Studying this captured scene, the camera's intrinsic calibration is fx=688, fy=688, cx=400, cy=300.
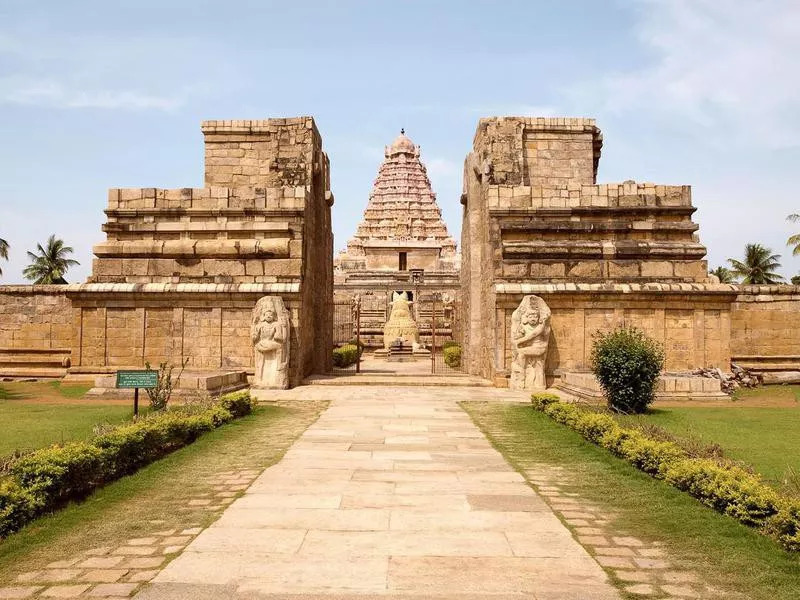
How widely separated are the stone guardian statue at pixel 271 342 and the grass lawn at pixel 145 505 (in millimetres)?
5575

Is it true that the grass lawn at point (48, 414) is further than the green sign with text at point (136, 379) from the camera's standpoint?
No

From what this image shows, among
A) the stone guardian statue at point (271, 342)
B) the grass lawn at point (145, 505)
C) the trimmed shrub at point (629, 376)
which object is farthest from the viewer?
the stone guardian statue at point (271, 342)

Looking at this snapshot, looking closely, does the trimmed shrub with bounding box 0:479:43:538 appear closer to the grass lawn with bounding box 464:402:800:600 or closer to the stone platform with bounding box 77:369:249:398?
the grass lawn with bounding box 464:402:800:600

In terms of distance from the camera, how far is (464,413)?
12.3 metres

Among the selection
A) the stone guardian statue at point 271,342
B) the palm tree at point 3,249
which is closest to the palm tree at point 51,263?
the palm tree at point 3,249

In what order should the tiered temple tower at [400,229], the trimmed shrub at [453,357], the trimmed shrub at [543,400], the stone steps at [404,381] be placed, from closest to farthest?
the trimmed shrub at [543,400]
the stone steps at [404,381]
the trimmed shrub at [453,357]
the tiered temple tower at [400,229]

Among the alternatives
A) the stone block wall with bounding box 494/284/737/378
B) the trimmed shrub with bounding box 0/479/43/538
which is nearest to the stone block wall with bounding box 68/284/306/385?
the stone block wall with bounding box 494/284/737/378

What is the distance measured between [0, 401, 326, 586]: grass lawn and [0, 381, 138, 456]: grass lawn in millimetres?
1645

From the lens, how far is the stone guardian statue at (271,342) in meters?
15.6

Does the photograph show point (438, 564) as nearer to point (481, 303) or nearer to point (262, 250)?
point (262, 250)

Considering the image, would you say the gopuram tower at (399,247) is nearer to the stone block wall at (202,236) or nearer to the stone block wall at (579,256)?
the stone block wall at (579,256)

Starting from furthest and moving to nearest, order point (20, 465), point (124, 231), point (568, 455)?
1. point (124, 231)
2. point (568, 455)
3. point (20, 465)

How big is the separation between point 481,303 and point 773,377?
25.3ft

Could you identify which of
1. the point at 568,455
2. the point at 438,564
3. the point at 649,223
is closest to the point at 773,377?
the point at 649,223
